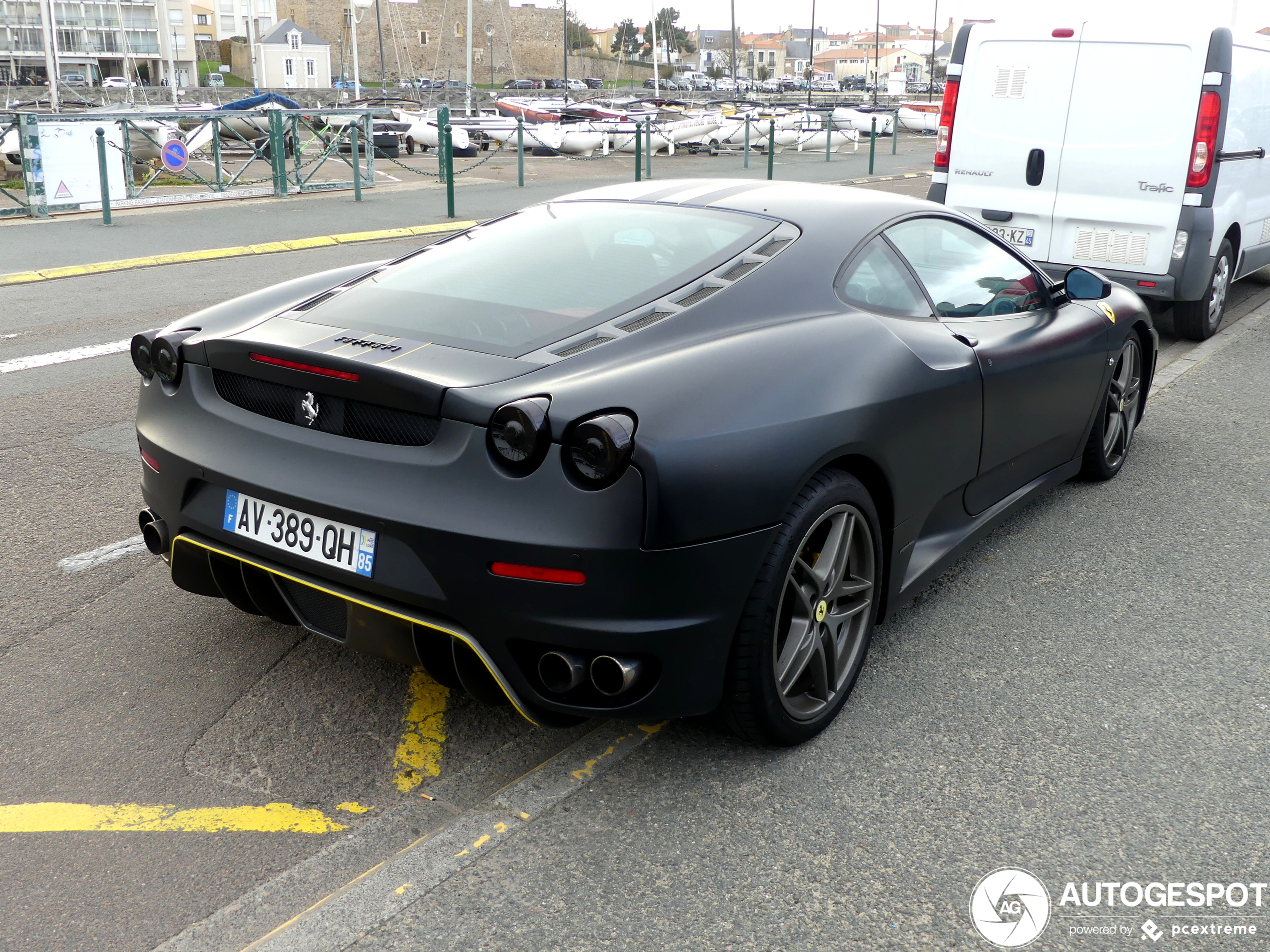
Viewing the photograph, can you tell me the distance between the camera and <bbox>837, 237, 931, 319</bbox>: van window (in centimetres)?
326

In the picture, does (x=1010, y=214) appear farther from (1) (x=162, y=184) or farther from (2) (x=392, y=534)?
(1) (x=162, y=184)

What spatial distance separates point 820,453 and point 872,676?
909 mm

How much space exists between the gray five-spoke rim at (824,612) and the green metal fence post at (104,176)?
12670mm

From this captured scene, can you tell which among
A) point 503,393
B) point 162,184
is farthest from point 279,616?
point 162,184

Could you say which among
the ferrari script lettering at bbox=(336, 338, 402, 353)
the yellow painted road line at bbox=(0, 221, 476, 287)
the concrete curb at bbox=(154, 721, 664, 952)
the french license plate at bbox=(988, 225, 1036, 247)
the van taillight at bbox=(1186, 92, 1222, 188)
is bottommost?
the yellow painted road line at bbox=(0, 221, 476, 287)

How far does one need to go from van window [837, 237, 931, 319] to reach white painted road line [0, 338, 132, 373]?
517 centimetres

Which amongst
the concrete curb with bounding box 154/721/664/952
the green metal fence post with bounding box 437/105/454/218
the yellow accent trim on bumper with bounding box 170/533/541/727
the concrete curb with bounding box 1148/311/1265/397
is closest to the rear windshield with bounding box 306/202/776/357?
the yellow accent trim on bumper with bounding box 170/533/541/727

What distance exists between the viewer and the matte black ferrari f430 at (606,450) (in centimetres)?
242

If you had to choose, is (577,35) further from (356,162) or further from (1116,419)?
(1116,419)

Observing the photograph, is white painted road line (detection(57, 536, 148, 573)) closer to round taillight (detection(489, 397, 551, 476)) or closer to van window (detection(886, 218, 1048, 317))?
round taillight (detection(489, 397, 551, 476))

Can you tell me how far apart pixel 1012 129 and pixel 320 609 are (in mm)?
Result: 7066

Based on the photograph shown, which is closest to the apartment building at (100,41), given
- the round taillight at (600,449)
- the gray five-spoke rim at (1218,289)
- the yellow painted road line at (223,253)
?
the yellow painted road line at (223,253)

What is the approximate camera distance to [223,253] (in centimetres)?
1170

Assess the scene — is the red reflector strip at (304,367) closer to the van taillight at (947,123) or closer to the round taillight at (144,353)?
the round taillight at (144,353)
